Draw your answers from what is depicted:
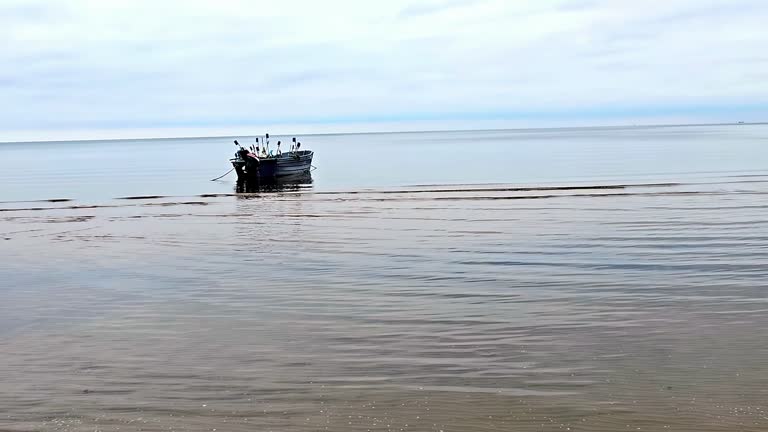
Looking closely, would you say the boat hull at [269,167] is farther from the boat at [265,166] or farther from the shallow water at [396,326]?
the shallow water at [396,326]

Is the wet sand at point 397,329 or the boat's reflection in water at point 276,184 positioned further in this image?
the boat's reflection in water at point 276,184

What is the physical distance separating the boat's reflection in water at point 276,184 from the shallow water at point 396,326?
70.9 feet

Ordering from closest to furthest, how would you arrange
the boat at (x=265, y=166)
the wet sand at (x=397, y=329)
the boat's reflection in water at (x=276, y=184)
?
1. the wet sand at (x=397, y=329)
2. the boat's reflection in water at (x=276, y=184)
3. the boat at (x=265, y=166)

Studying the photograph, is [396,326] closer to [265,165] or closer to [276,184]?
[276,184]

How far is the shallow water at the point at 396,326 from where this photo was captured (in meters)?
6.78

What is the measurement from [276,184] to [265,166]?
1.64 meters

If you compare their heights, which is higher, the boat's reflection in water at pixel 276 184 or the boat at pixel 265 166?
the boat at pixel 265 166

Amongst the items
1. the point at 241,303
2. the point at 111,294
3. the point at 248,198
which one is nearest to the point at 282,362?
the point at 241,303

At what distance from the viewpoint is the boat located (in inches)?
1971

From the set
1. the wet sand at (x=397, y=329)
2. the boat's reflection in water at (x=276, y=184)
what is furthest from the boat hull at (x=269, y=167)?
the wet sand at (x=397, y=329)

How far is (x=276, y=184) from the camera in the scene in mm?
49875

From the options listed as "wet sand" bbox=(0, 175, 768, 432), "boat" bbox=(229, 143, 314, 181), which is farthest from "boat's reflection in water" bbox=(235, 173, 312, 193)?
"wet sand" bbox=(0, 175, 768, 432)

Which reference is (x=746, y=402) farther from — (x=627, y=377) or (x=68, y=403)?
(x=68, y=403)

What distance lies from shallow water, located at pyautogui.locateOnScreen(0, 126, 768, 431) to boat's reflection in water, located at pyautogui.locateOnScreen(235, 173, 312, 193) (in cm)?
2162
